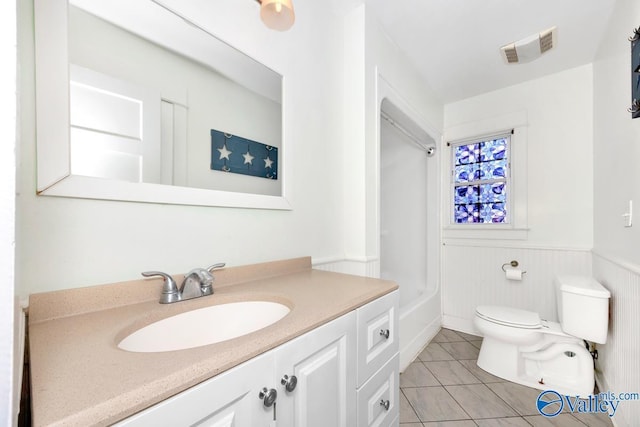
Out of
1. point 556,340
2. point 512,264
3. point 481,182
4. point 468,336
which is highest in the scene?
point 481,182

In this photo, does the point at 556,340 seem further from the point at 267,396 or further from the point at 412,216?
the point at 267,396

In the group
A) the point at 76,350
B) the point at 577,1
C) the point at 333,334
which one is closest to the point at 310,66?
the point at 333,334

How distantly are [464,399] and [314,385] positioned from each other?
1.53 meters

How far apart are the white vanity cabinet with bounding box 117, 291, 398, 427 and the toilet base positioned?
50.4 inches

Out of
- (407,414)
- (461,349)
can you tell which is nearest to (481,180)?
(461,349)

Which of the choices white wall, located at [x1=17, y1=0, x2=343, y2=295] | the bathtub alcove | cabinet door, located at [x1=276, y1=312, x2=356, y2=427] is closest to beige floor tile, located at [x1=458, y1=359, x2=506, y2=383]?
the bathtub alcove

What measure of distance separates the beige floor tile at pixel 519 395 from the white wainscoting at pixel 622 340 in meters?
0.36

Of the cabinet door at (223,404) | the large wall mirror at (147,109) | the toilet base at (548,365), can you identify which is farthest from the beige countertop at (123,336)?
the toilet base at (548,365)

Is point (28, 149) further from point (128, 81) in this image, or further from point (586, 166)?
point (586, 166)

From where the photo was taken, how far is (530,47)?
6.37ft

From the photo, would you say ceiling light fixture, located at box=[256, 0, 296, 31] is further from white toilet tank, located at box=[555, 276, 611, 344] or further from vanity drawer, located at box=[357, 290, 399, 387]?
white toilet tank, located at box=[555, 276, 611, 344]

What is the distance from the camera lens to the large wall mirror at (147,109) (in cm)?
70

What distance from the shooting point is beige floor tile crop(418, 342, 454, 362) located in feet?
7.28

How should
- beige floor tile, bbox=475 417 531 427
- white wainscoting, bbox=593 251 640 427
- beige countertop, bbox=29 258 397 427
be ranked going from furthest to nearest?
beige floor tile, bbox=475 417 531 427 → white wainscoting, bbox=593 251 640 427 → beige countertop, bbox=29 258 397 427
